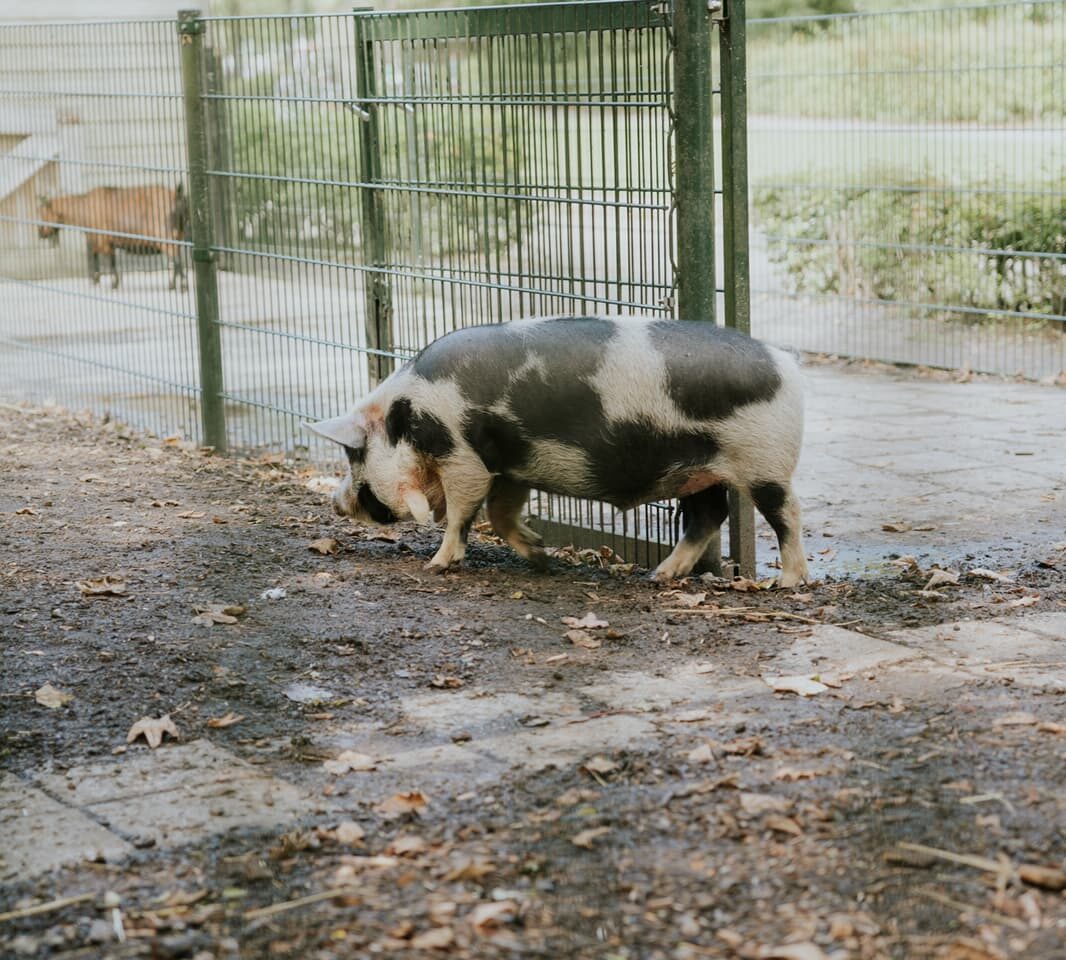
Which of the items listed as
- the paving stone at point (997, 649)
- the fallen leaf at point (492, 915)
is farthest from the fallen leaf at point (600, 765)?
the paving stone at point (997, 649)

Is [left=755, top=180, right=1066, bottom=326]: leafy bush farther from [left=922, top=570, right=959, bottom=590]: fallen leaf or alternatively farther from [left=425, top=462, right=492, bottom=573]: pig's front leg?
[left=425, top=462, right=492, bottom=573]: pig's front leg

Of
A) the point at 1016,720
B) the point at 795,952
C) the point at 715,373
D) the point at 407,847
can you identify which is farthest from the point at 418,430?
the point at 795,952

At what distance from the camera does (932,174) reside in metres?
12.7

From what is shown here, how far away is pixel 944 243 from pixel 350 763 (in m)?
9.26

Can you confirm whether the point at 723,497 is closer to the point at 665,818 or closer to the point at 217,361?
the point at 665,818

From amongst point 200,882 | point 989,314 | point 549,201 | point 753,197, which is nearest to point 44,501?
point 549,201

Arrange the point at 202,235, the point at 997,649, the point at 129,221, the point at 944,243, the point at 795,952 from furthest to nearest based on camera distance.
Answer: the point at 944,243, the point at 129,221, the point at 202,235, the point at 997,649, the point at 795,952

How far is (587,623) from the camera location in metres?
5.51

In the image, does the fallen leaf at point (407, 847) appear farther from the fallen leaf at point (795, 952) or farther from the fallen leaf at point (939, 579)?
the fallen leaf at point (939, 579)

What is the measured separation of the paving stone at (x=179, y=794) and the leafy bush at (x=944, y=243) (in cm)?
817

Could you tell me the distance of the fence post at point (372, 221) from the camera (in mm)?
7680

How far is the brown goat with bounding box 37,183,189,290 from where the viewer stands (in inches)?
365

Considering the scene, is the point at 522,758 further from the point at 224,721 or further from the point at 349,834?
the point at 224,721

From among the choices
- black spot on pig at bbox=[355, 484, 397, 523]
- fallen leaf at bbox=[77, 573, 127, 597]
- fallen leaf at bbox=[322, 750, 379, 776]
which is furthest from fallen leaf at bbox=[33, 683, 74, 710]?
black spot on pig at bbox=[355, 484, 397, 523]
